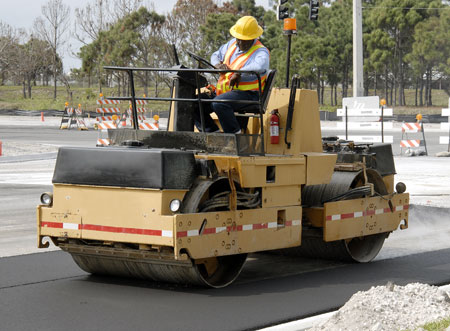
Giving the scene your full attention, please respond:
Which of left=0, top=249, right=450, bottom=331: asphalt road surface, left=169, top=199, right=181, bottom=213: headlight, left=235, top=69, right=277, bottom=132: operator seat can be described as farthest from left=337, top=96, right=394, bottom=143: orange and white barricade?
left=169, top=199, right=181, bottom=213: headlight

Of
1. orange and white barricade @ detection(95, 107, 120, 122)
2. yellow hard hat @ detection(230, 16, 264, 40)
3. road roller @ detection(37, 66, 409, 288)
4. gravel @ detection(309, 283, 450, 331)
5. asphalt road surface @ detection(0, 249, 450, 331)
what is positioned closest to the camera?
gravel @ detection(309, 283, 450, 331)

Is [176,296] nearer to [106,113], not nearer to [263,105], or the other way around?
[263,105]

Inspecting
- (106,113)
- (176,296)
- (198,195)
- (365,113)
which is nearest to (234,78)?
(198,195)

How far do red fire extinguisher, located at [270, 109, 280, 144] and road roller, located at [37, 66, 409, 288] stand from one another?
16 mm

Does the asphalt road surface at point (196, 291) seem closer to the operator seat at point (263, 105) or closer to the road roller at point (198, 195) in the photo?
the road roller at point (198, 195)

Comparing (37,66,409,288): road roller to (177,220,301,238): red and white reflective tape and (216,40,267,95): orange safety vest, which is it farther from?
(216,40,267,95): orange safety vest

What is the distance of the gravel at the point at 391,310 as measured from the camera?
571 centimetres

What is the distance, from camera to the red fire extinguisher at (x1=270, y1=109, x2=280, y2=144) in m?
8.19

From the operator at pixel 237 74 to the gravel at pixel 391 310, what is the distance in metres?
2.36

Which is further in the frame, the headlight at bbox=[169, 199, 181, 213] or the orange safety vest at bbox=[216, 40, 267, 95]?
the orange safety vest at bbox=[216, 40, 267, 95]

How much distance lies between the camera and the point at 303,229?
8.79m

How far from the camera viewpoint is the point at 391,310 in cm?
604

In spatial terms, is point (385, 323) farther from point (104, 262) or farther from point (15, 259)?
point (15, 259)

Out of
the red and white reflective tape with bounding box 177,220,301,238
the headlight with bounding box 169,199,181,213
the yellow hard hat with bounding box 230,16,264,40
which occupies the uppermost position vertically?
the yellow hard hat with bounding box 230,16,264,40
